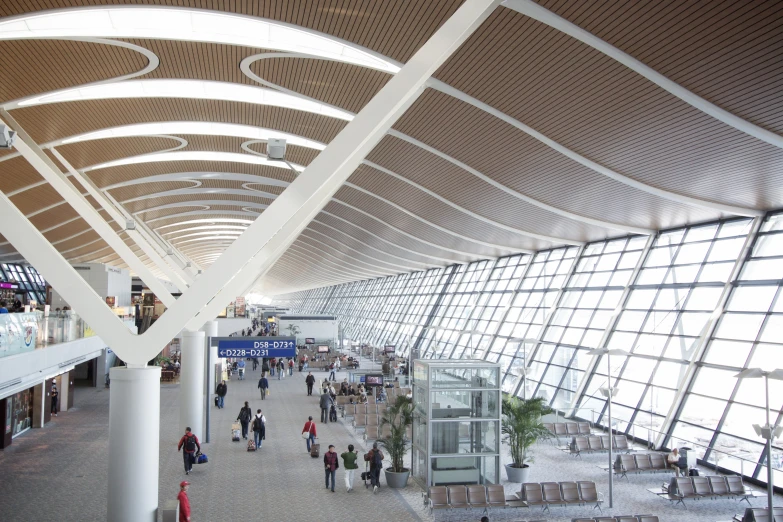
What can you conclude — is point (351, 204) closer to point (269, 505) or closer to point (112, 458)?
point (269, 505)

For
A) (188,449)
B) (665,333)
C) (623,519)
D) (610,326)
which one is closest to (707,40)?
(623,519)

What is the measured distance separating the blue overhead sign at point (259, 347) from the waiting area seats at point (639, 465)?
850cm

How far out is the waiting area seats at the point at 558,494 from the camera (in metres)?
12.8

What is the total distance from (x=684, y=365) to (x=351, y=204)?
16.9 metres

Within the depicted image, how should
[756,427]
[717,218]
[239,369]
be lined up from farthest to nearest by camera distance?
[239,369]
[717,218]
[756,427]

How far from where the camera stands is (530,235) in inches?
1107

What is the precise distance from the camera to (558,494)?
1302 cm

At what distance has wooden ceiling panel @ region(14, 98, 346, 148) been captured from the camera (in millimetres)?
18500

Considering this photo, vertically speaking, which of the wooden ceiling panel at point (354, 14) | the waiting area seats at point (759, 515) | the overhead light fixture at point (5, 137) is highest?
the wooden ceiling panel at point (354, 14)

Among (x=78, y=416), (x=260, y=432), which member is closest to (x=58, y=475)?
(x=260, y=432)

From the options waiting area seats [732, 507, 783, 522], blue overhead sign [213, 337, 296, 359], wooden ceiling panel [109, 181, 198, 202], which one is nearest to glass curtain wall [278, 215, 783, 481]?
waiting area seats [732, 507, 783, 522]

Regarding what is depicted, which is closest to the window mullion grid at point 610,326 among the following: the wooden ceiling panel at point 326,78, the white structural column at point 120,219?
the wooden ceiling panel at point 326,78

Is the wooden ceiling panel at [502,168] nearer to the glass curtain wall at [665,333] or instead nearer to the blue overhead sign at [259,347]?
the glass curtain wall at [665,333]

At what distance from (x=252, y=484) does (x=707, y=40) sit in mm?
12482
